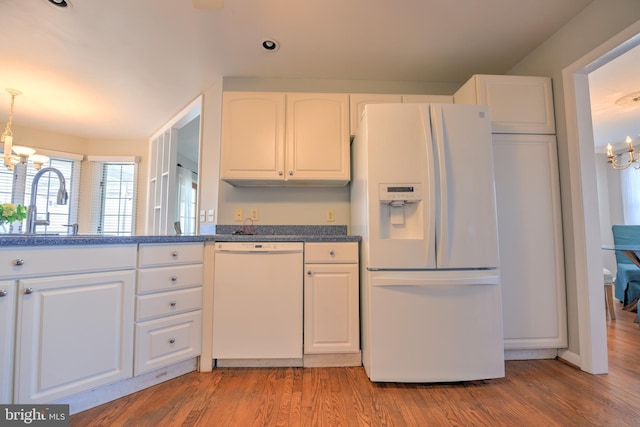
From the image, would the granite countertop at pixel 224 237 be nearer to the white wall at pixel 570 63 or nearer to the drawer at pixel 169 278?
the drawer at pixel 169 278

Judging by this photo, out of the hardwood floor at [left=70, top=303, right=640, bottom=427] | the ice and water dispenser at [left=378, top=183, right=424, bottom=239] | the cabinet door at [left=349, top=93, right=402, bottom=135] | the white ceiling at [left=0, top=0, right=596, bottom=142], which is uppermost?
the white ceiling at [left=0, top=0, right=596, bottom=142]

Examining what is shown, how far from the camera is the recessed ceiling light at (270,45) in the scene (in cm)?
210

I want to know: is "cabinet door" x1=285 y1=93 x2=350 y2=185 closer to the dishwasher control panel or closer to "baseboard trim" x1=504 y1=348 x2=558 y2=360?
the dishwasher control panel

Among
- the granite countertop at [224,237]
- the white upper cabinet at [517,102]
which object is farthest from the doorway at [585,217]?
the granite countertop at [224,237]

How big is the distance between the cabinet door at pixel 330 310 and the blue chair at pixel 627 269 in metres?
3.50

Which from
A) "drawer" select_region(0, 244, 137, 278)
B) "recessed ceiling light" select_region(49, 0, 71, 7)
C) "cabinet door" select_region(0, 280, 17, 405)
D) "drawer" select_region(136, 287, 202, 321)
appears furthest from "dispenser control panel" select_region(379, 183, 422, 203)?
"recessed ceiling light" select_region(49, 0, 71, 7)

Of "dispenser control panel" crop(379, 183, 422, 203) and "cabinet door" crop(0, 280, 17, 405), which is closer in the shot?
"cabinet door" crop(0, 280, 17, 405)

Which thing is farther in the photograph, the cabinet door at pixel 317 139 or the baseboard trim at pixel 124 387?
the cabinet door at pixel 317 139

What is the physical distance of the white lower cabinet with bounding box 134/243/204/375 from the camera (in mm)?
1562

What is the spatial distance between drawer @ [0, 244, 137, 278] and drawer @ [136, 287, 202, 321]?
0.23 meters

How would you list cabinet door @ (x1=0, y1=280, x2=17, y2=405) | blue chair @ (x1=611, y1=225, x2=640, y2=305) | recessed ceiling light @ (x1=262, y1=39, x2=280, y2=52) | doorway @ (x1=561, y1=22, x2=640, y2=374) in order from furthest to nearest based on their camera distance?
blue chair @ (x1=611, y1=225, x2=640, y2=305) < recessed ceiling light @ (x1=262, y1=39, x2=280, y2=52) < doorway @ (x1=561, y1=22, x2=640, y2=374) < cabinet door @ (x1=0, y1=280, x2=17, y2=405)

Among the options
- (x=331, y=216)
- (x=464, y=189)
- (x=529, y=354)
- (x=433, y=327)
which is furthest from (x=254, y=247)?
(x=529, y=354)

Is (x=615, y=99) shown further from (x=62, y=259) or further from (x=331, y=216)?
(x=62, y=259)

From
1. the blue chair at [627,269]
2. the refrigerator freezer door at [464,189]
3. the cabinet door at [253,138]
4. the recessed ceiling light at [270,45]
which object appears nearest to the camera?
the refrigerator freezer door at [464,189]
